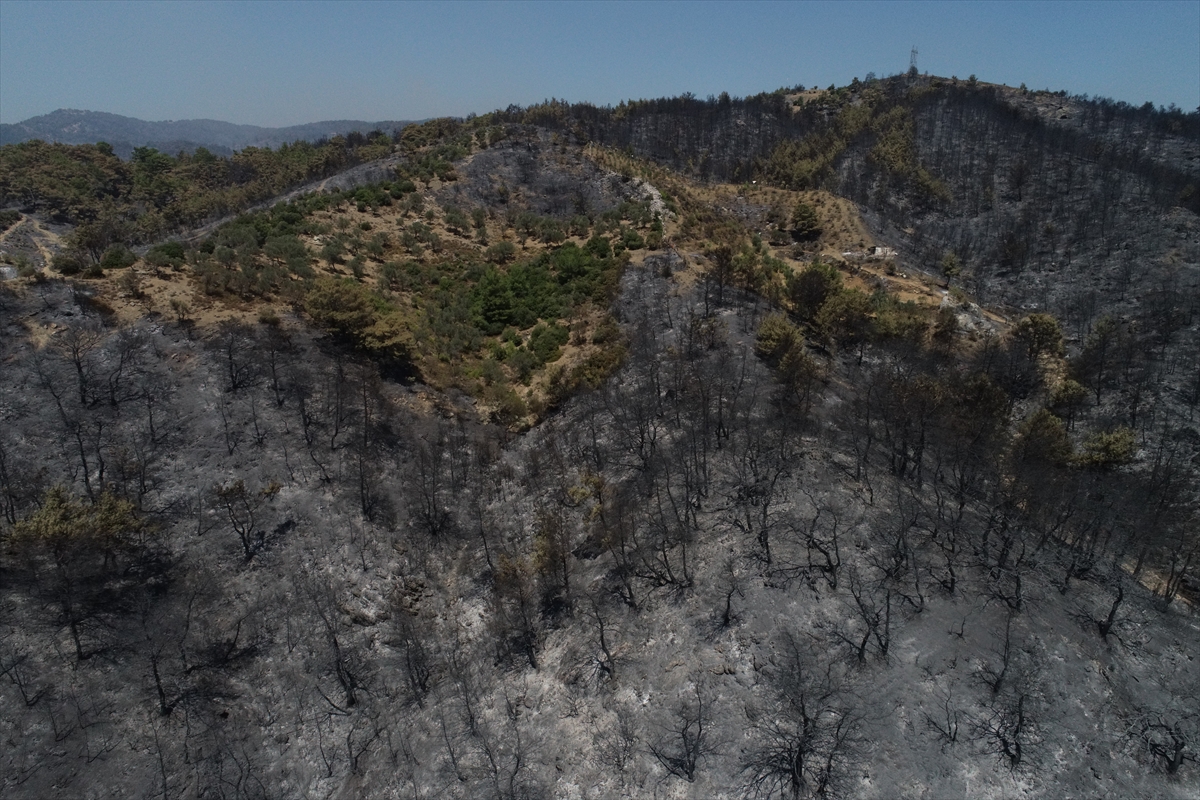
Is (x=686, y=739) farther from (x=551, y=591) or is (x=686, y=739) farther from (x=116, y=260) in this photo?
(x=116, y=260)

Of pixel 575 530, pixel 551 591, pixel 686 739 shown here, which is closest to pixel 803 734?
pixel 686 739

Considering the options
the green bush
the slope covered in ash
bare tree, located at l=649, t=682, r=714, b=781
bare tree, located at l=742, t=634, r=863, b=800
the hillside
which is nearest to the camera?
bare tree, located at l=742, t=634, r=863, b=800

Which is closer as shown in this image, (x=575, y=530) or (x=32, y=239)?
(x=575, y=530)

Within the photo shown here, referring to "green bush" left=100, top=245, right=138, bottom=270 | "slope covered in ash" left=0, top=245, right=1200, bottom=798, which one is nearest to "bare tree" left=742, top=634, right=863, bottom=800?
"slope covered in ash" left=0, top=245, right=1200, bottom=798

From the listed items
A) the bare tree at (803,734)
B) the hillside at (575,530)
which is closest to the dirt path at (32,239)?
the hillside at (575,530)

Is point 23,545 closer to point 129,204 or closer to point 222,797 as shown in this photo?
point 222,797

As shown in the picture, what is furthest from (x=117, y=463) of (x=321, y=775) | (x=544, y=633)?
(x=544, y=633)

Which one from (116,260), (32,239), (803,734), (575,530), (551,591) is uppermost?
(116,260)

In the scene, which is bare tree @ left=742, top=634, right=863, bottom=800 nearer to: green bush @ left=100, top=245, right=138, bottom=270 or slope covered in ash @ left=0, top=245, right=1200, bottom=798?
slope covered in ash @ left=0, top=245, right=1200, bottom=798

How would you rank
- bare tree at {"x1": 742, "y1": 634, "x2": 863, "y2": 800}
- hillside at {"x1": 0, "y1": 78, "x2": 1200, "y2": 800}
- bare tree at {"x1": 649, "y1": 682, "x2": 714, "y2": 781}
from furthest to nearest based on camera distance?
hillside at {"x1": 0, "y1": 78, "x2": 1200, "y2": 800} < bare tree at {"x1": 649, "y1": 682, "x2": 714, "y2": 781} < bare tree at {"x1": 742, "y1": 634, "x2": 863, "y2": 800}
